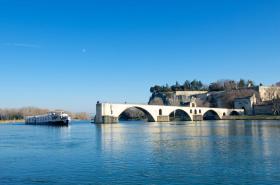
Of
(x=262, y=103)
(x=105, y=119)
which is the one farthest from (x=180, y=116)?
(x=105, y=119)

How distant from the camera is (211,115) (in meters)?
115

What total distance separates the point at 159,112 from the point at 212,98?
45089 mm

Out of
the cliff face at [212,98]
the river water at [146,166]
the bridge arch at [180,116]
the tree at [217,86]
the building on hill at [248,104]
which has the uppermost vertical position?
the tree at [217,86]

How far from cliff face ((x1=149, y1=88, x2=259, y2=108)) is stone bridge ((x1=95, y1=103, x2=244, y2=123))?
8.94 m

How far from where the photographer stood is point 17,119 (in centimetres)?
14100

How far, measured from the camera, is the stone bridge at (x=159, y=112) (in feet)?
243

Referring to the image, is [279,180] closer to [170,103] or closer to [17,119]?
[170,103]

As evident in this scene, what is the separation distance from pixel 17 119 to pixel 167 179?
446ft

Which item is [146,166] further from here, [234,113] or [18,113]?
[18,113]

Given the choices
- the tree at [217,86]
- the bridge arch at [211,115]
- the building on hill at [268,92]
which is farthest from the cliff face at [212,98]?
the bridge arch at [211,115]

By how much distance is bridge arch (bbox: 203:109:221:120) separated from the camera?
111 m

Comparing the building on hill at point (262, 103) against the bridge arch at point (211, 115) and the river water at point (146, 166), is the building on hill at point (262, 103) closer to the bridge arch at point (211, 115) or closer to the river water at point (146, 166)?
the bridge arch at point (211, 115)

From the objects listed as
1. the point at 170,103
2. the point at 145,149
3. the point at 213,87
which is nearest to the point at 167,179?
the point at 145,149

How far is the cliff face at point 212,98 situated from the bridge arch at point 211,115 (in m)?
11.1
